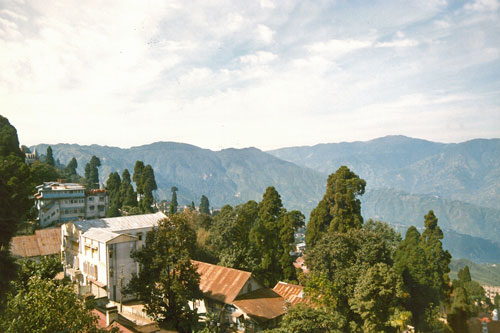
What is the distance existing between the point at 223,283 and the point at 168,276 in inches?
351

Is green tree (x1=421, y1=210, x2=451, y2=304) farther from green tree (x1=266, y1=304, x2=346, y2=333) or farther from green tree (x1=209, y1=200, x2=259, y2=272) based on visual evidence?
green tree (x1=266, y1=304, x2=346, y2=333)

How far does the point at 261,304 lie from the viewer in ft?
83.8

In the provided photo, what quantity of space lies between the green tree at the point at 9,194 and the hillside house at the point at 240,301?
41.6 feet

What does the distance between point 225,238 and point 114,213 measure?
83.8 feet

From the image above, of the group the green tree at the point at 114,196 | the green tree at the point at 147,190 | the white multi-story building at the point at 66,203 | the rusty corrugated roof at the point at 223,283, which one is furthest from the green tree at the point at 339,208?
the white multi-story building at the point at 66,203

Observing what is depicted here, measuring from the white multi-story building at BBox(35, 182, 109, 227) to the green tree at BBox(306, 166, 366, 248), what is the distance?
116 feet

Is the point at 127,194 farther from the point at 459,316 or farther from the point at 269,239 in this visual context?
the point at 459,316

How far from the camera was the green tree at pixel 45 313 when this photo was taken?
1164 centimetres

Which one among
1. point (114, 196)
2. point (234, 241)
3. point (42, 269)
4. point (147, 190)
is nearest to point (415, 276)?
point (234, 241)

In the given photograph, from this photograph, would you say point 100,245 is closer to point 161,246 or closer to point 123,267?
point 123,267

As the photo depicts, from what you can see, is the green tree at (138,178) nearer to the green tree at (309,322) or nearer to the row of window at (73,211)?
the row of window at (73,211)

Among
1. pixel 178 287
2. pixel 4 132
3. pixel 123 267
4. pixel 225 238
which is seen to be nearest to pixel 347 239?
pixel 178 287

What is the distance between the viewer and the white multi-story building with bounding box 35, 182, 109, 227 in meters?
46.4

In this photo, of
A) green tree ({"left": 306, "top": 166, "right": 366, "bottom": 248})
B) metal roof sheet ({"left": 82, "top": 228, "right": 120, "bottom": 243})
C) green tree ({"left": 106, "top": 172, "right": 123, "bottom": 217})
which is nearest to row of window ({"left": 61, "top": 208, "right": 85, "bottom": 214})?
green tree ({"left": 106, "top": 172, "right": 123, "bottom": 217})
